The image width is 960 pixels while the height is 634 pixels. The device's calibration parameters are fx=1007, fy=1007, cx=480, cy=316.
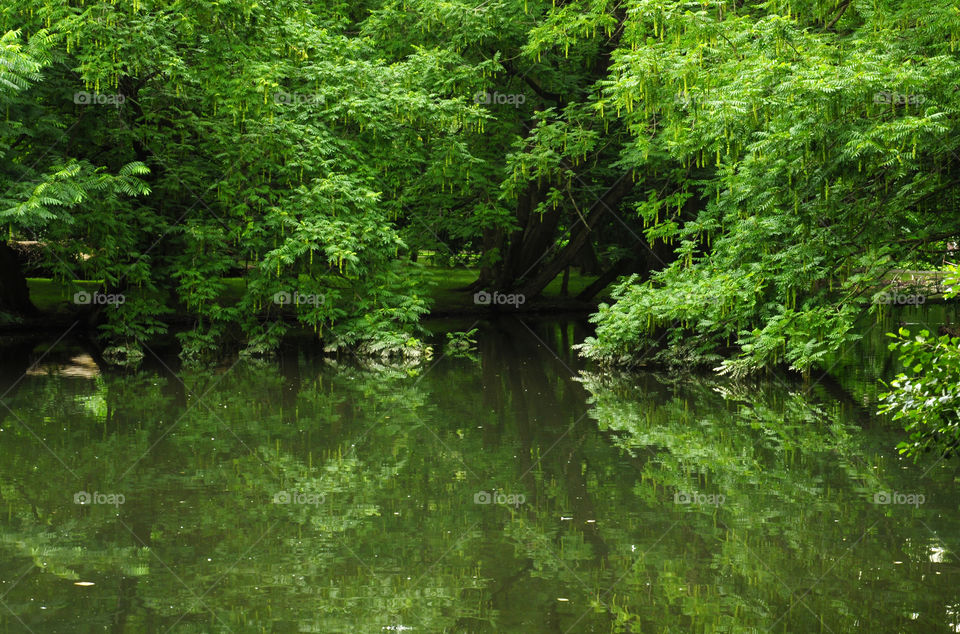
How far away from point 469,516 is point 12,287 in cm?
1839

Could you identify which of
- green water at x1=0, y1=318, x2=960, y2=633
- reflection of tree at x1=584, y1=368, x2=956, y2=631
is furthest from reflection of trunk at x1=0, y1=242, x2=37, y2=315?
reflection of tree at x1=584, y1=368, x2=956, y2=631

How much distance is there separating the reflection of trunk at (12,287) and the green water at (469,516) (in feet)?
32.3

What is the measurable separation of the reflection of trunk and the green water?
32.3 feet

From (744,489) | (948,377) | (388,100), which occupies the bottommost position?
(744,489)

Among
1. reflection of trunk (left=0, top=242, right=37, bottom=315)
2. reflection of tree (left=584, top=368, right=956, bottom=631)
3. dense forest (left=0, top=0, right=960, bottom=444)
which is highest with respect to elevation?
dense forest (left=0, top=0, right=960, bottom=444)

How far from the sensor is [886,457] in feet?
30.9

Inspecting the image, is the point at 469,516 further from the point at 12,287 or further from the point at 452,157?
the point at 12,287

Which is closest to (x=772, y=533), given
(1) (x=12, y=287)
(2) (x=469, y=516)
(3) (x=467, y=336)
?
(2) (x=469, y=516)

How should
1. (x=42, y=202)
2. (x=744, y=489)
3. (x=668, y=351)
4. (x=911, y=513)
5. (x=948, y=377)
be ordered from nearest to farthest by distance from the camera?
1. (x=948, y=377)
2. (x=911, y=513)
3. (x=744, y=489)
4. (x=42, y=202)
5. (x=668, y=351)

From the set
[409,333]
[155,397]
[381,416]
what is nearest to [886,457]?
[381,416]

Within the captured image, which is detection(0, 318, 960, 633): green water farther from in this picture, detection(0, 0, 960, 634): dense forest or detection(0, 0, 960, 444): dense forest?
detection(0, 0, 960, 444): dense forest

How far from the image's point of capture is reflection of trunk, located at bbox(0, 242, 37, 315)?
72.8 ft

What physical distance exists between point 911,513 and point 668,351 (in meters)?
9.52

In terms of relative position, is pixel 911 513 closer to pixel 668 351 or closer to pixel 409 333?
pixel 668 351
